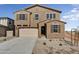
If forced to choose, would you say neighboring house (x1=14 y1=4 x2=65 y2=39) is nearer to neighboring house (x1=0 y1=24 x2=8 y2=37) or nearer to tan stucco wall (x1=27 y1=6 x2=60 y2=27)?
tan stucco wall (x1=27 y1=6 x2=60 y2=27)

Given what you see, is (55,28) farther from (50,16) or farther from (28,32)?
(28,32)

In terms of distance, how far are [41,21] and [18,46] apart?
4.60ft

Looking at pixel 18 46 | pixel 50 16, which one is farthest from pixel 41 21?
pixel 18 46

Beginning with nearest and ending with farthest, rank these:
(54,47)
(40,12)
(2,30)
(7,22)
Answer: (54,47)
(2,30)
(7,22)
(40,12)

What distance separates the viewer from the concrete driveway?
24.4ft

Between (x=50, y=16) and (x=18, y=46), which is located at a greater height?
(x=50, y=16)

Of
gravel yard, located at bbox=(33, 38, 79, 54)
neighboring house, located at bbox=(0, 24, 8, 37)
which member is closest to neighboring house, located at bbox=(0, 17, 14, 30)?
neighboring house, located at bbox=(0, 24, 8, 37)

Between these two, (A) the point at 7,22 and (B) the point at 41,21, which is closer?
(A) the point at 7,22

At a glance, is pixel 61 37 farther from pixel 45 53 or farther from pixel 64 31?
pixel 45 53

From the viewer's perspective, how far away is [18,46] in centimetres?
781

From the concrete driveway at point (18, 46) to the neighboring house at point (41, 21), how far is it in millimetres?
273

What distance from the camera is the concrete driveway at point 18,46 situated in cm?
744

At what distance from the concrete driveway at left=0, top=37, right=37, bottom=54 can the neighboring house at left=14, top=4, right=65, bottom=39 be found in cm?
27
